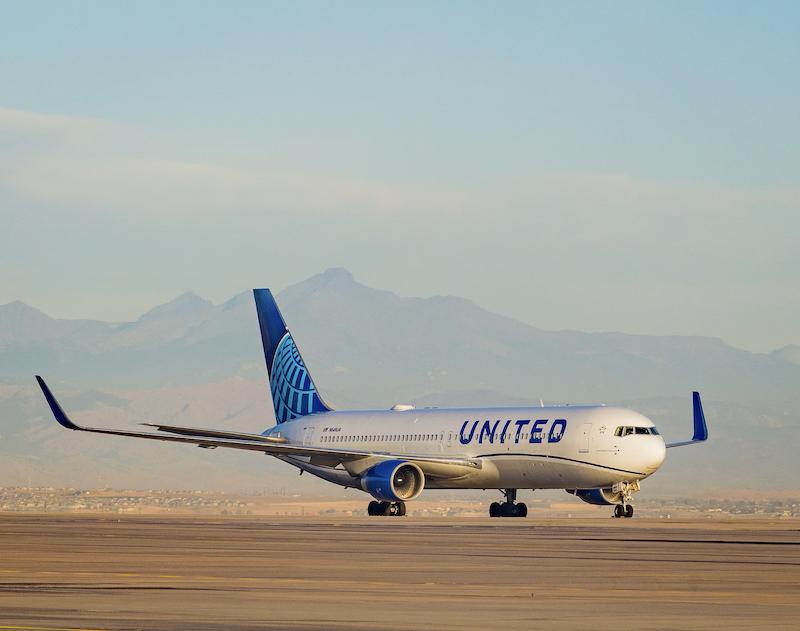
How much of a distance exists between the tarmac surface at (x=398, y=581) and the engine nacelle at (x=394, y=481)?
1952 cm

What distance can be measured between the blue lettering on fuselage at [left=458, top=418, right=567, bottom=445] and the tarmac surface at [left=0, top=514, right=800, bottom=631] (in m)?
17.7

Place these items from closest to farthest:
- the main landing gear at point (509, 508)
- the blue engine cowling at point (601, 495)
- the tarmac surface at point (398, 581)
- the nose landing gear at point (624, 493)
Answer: the tarmac surface at point (398, 581) < the nose landing gear at point (624, 493) < the blue engine cowling at point (601, 495) < the main landing gear at point (509, 508)

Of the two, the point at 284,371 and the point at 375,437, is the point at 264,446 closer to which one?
the point at 375,437

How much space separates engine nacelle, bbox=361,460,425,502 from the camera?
2392 inches

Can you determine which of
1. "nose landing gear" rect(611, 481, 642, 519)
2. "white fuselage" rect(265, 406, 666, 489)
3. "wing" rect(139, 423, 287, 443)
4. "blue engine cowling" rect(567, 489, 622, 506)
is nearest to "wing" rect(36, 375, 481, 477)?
"wing" rect(139, 423, 287, 443)

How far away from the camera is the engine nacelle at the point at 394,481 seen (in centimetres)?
6075

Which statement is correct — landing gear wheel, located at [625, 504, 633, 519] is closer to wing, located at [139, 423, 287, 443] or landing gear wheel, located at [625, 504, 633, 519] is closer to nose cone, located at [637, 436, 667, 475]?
nose cone, located at [637, 436, 667, 475]

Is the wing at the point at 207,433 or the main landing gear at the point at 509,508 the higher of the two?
the wing at the point at 207,433

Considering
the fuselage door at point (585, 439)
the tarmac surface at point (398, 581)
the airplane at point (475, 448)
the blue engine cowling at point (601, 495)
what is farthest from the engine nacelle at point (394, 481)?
the tarmac surface at point (398, 581)

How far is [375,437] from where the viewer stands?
66500mm

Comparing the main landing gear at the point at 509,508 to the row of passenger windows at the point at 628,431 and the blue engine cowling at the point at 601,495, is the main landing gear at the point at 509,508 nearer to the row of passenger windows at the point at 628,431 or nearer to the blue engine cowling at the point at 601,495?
the blue engine cowling at the point at 601,495

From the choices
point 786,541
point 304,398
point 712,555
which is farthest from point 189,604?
point 304,398

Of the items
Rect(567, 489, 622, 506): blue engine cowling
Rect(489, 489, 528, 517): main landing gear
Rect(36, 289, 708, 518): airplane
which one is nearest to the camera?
Rect(36, 289, 708, 518): airplane

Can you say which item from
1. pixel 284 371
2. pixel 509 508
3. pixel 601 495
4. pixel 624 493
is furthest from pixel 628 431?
pixel 284 371
